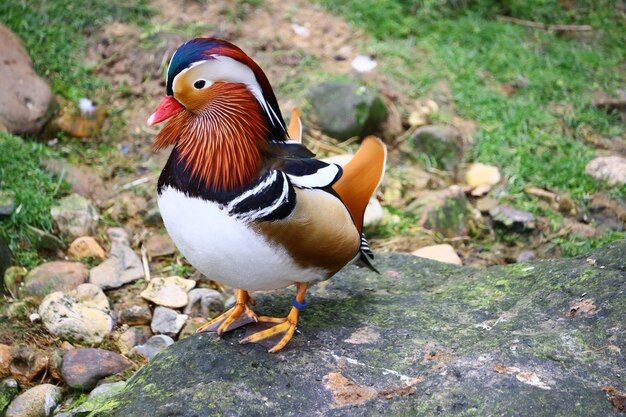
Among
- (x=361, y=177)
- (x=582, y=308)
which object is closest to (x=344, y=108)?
(x=361, y=177)

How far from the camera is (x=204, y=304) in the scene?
3.44m

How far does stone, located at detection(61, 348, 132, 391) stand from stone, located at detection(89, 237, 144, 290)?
2.01 ft

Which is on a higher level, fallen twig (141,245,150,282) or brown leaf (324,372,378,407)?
brown leaf (324,372,378,407)

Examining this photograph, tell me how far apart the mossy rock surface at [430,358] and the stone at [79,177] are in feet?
5.60

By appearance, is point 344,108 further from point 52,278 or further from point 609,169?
point 52,278

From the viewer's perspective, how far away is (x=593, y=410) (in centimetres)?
202

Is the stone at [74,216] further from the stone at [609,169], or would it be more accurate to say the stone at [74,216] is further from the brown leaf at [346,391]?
the stone at [609,169]

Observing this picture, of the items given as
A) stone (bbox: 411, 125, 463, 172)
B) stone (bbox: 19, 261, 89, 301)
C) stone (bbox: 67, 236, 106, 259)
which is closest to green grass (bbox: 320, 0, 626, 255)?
stone (bbox: 411, 125, 463, 172)

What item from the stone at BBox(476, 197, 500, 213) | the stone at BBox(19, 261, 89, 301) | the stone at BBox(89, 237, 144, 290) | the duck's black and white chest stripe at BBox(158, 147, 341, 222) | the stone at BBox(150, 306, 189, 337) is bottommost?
the stone at BBox(476, 197, 500, 213)

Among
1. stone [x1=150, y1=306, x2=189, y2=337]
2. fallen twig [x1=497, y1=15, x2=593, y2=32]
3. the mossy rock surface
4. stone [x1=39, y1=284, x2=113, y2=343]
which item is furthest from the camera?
fallen twig [x1=497, y1=15, x2=593, y2=32]

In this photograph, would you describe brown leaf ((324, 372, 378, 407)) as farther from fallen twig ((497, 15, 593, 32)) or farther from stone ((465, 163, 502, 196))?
fallen twig ((497, 15, 593, 32))

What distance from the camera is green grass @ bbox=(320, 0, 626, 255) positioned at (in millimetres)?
4633

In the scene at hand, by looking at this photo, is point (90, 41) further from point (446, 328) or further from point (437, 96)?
point (446, 328)

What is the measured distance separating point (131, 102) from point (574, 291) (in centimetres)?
316
